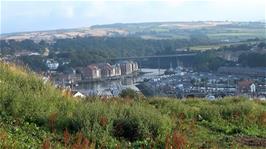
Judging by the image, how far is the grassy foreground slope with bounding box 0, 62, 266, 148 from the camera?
6.11m

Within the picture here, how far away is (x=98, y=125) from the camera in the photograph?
6.43m

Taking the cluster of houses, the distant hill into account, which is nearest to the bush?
the cluster of houses

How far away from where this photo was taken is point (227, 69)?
29.3m

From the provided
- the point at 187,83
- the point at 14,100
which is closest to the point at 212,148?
the point at 14,100

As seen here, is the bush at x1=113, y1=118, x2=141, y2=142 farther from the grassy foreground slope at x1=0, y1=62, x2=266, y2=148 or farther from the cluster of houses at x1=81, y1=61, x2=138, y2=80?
the cluster of houses at x1=81, y1=61, x2=138, y2=80

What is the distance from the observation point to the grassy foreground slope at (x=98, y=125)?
6.11m

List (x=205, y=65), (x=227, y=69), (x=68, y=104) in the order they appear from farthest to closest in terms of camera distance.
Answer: (x=205, y=65) < (x=227, y=69) < (x=68, y=104)

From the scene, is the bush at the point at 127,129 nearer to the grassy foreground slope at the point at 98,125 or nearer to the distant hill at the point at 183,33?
the grassy foreground slope at the point at 98,125

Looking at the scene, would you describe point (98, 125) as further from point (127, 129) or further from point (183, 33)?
point (183, 33)

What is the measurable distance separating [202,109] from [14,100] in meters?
4.07

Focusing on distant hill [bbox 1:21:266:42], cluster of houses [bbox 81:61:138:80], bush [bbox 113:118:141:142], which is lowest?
distant hill [bbox 1:21:266:42]

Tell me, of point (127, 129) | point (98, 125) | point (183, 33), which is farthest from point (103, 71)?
point (183, 33)

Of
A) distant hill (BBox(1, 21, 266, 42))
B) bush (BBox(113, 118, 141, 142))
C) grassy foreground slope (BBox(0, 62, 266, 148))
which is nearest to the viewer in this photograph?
grassy foreground slope (BBox(0, 62, 266, 148))

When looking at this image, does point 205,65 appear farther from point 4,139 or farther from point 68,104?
point 4,139
